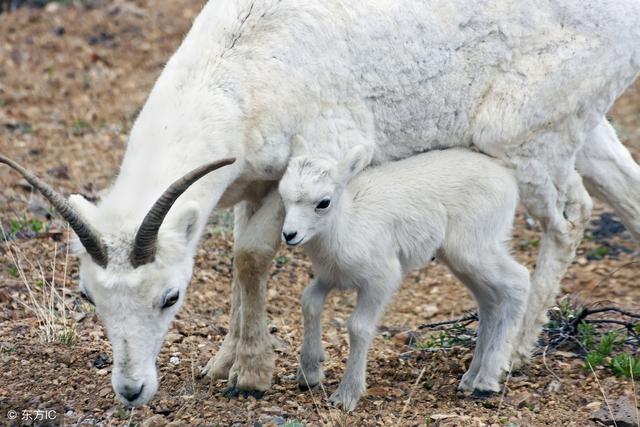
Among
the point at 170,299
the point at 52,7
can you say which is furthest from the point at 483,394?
the point at 52,7

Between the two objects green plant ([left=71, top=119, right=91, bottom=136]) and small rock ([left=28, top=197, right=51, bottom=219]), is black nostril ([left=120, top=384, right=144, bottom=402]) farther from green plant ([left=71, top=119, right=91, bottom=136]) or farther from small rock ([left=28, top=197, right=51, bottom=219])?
green plant ([left=71, top=119, right=91, bottom=136])

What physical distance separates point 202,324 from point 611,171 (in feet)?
10.0

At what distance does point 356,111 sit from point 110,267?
6.00ft

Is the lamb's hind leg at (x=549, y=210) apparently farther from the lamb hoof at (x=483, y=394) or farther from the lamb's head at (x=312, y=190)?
the lamb's head at (x=312, y=190)

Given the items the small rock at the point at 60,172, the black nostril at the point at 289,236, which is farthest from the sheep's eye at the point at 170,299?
the small rock at the point at 60,172

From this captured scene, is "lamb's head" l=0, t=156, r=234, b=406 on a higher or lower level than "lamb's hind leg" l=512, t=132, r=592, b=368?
higher

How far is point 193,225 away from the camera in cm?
521

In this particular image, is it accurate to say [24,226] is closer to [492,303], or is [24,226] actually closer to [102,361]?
[102,361]

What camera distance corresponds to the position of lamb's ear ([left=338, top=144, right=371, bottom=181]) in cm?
562

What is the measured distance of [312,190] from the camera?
544 centimetres

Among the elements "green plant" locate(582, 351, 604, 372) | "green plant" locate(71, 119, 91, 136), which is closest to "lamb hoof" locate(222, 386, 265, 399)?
"green plant" locate(582, 351, 604, 372)

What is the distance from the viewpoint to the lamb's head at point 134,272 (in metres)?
4.90

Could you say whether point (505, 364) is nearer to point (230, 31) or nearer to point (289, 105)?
point (289, 105)

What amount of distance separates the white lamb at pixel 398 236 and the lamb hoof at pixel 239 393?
0.27m
